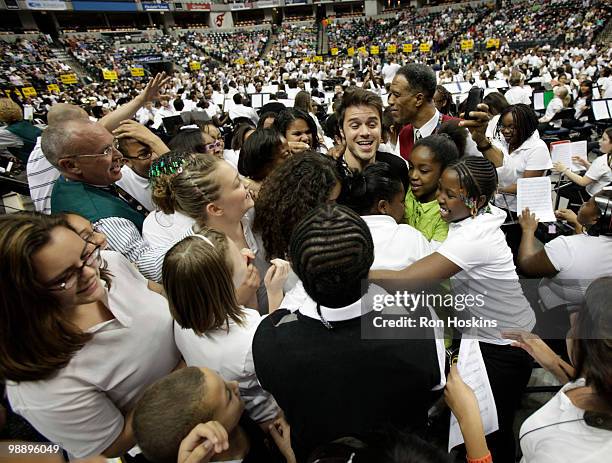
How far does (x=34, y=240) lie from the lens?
3.43 ft

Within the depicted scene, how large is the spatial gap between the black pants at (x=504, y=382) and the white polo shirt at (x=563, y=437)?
0.50m

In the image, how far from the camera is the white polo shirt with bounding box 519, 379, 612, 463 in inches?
33.1

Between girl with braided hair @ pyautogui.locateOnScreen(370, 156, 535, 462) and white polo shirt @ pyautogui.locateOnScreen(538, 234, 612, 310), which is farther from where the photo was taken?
white polo shirt @ pyautogui.locateOnScreen(538, 234, 612, 310)

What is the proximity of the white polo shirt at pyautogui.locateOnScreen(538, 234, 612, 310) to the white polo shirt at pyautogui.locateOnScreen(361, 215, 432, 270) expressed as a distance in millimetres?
849

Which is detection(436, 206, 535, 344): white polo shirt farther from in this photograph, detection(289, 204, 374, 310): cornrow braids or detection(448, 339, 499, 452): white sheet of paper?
detection(289, 204, 374, 310): cornrow braids

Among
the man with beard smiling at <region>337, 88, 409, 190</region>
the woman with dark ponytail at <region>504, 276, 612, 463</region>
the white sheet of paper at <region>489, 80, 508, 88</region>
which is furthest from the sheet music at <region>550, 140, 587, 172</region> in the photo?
the white sheet of paper at <region>489, 80, 508, 88</region>

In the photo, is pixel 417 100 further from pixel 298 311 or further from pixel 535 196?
pixel 298 311

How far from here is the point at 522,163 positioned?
3221mm

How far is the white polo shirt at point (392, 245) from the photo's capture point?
1.45 m

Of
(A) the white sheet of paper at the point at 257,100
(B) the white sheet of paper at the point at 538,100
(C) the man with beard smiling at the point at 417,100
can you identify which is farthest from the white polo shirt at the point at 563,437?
(B) the white sheet of paper at the point at 538,100

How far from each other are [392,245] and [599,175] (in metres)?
3.12

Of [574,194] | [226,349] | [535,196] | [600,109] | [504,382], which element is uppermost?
[600,109]

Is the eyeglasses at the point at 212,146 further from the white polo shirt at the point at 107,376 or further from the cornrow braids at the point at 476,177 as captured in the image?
the cornrow braids at the point at 476,177

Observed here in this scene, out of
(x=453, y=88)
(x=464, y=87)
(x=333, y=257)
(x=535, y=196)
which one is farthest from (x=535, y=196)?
(x=464, y=87)
